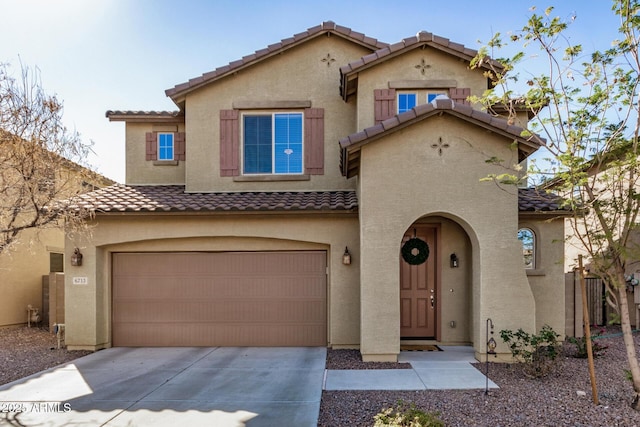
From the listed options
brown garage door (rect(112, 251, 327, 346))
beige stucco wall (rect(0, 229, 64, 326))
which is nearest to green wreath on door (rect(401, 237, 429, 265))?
brown garage door (rect(112, 251, 327, 346))

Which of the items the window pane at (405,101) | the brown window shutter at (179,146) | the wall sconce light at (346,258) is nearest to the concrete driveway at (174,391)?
the wall sconce light at (346,258)

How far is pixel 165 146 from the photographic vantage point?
11594 mm

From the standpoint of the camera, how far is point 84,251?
9.36 meters

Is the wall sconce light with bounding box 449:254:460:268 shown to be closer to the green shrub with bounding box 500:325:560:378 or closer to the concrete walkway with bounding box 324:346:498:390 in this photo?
the green shrub with bounding box 500:325:560:378

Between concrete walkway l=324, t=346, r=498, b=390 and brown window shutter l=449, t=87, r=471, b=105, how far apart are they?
241 inches

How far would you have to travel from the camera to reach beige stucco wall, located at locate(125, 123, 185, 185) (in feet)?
37.6

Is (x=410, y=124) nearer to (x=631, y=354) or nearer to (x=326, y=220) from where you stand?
(x=326, y=220)

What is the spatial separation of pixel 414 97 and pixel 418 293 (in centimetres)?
494

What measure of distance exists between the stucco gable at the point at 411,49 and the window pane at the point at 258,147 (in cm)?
244

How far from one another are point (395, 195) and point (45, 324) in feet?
40.0

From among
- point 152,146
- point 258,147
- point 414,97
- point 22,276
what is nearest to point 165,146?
point 152,146

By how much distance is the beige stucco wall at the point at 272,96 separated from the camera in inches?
419

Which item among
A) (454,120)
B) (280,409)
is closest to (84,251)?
(280,409)

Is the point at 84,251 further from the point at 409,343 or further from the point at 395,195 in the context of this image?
the point at 409,343
